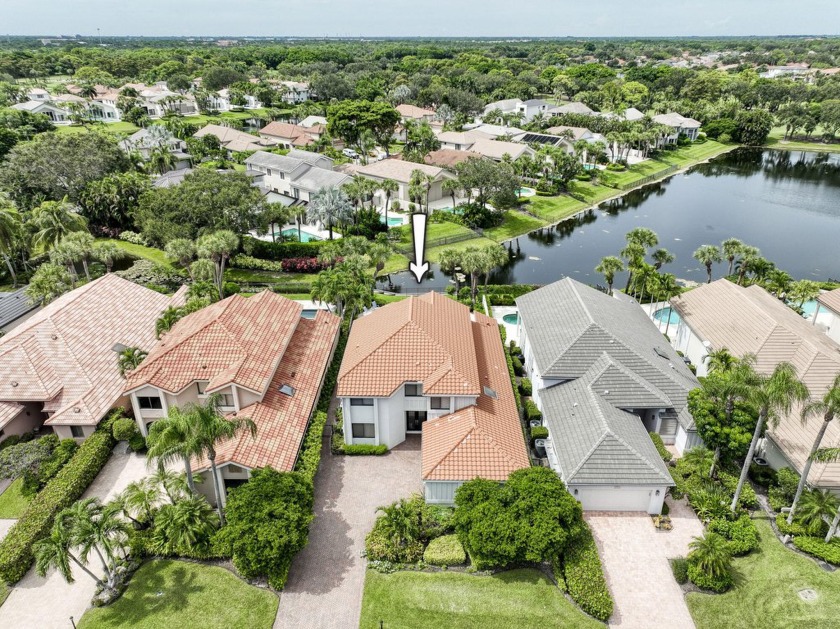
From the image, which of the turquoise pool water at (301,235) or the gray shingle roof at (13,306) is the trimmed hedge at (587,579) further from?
the turquoise pool water at (301,235)

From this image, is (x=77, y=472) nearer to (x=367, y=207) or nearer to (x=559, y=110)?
(x=367, y=207)

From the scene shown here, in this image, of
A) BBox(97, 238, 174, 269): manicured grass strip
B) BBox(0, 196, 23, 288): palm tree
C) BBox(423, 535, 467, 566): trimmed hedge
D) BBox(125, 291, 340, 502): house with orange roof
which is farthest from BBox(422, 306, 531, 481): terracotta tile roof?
BBox(0, 196, 23, 288): palm tree

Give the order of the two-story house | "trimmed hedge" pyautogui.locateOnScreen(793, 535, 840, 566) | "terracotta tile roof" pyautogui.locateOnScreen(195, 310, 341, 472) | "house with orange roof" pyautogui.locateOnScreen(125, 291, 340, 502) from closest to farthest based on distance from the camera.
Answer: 1. "trimmed hedge" pyautogui.locateOnScreen(793, 535, 840, 566)
2. the two-story house
3. "terracotta tile roof" pyautogui.locateOnScreen(195, 310, 341, 472)
4. "house with orange roof" pyautogui.locateOnScreen(125, 291, 340, 502)

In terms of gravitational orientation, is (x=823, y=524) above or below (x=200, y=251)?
below

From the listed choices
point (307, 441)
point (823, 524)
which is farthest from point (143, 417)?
point (823, 524)

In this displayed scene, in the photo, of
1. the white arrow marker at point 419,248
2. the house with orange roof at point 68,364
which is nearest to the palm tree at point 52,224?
the house with orange roof at point 68,364

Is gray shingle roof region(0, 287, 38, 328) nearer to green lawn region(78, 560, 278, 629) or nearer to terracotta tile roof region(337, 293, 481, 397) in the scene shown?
terracotta tile roof region(337, 293, 481, 397)
